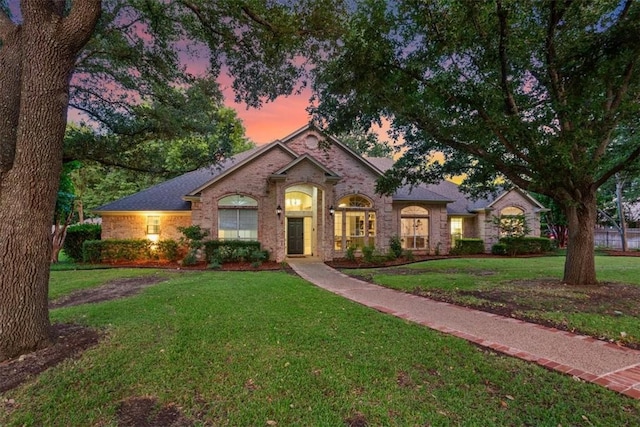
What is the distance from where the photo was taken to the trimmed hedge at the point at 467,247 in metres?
19.4

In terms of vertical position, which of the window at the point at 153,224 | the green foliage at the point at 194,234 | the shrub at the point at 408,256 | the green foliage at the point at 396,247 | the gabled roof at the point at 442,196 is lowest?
the shrub at the point at 408,256

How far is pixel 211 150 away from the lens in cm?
1266

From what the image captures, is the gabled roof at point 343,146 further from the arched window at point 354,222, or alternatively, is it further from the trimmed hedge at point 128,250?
the trimmed hedge at point 128,250

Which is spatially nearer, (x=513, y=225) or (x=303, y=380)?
(x=303, y=380)

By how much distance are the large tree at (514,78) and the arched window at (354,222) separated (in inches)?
313

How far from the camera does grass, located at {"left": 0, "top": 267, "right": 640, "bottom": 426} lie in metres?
2.93

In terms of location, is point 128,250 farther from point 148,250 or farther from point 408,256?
point 408,256

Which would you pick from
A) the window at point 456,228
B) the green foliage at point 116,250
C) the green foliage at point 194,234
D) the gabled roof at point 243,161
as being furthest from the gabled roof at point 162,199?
the window at point 456,228

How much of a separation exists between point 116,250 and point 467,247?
60.3 ft

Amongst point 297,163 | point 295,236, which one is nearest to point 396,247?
point 295,236

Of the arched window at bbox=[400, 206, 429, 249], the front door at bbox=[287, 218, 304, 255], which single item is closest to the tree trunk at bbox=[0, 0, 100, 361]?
the front door at bbox=[287, 218, 304, 255]

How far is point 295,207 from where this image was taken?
1758 centimetres

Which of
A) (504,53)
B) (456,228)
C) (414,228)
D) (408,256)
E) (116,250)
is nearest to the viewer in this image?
(504,53)

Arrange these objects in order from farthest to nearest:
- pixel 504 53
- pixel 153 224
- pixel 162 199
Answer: pixel 162 199, pixel 153 224, pixel 504 53
